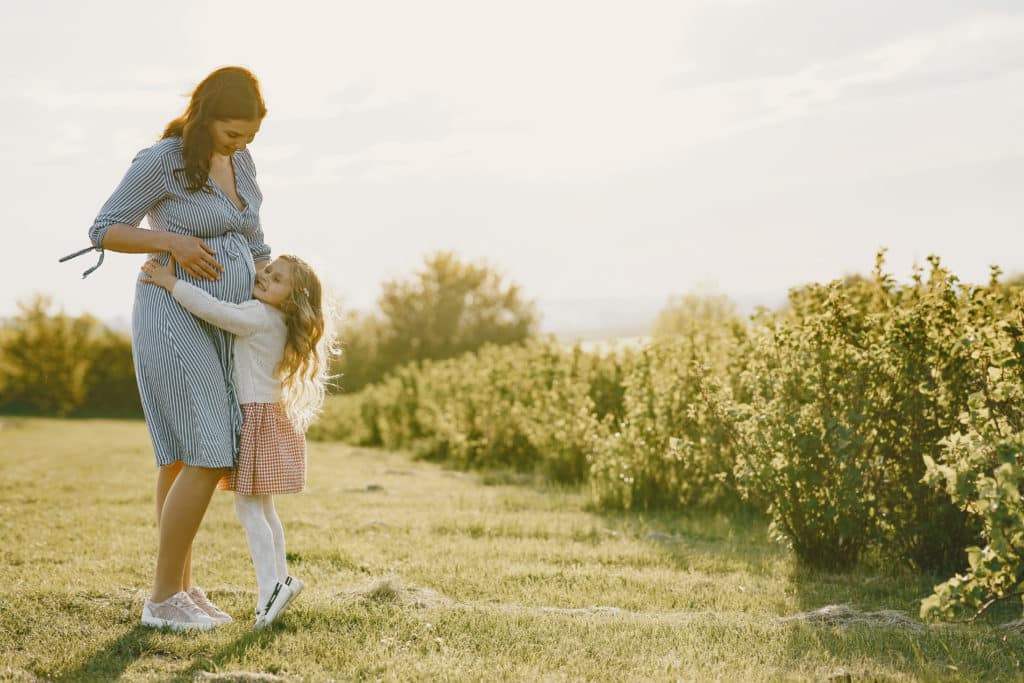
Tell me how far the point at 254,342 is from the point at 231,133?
0.96 meters

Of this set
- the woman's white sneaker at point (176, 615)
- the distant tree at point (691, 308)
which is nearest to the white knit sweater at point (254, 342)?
the woman's white sneaker at point (176, 615)

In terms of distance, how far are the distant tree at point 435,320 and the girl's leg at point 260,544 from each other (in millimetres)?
25713

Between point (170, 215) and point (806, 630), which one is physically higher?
point (170, 215)

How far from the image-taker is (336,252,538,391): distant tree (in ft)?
102

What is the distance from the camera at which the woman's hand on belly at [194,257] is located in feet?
14.0

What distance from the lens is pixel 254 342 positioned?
4375 millimetres

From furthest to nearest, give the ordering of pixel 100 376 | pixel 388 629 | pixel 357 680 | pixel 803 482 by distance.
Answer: pixel 100 376, pixel 803 482, pixel 388 629, pixel 357 680

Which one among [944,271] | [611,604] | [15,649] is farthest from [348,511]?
[944,271]

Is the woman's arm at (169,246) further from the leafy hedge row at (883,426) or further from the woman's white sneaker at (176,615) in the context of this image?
the leafy hedge row at (883,426)

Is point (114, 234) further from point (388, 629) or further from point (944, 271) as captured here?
point (944, 271)

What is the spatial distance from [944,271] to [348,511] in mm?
5380

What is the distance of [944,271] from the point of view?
5434 mm

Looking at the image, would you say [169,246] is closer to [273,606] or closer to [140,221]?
[140,221]

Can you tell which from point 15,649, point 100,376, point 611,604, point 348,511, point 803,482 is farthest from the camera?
point 100,376
